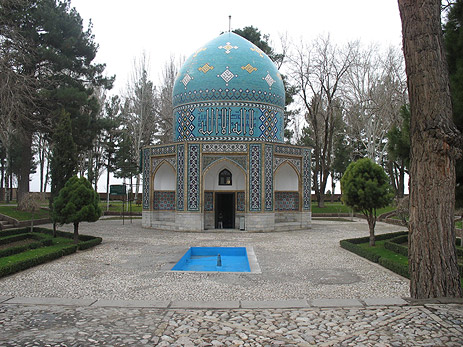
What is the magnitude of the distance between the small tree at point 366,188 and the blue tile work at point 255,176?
6.04 metres

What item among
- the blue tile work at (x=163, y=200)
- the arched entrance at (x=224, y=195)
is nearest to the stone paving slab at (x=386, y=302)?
the arched entrance at (x=224, y=195)

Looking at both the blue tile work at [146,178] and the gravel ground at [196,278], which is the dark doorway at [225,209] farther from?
the gravel ground at [196,278]

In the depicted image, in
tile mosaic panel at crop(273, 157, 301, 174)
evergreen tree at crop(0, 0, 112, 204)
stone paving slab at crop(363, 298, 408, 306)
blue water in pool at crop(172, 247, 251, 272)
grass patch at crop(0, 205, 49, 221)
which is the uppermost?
evergreen tree at crop(0, 0, 112, 204)

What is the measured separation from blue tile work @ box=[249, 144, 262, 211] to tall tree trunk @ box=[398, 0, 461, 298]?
13.1m

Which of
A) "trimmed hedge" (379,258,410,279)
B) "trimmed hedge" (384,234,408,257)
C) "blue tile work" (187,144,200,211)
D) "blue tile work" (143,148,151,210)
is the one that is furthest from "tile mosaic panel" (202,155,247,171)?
"trimmed hedge" (379,258,410,279)

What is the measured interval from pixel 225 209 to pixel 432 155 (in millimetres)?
15178

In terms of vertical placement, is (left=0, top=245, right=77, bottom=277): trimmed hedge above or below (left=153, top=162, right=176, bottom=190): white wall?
below

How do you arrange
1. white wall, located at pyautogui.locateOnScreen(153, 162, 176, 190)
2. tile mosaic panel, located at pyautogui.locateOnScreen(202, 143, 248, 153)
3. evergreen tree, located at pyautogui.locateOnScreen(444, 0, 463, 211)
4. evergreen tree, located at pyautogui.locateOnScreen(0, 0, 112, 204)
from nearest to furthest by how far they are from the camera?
evergreen tree, located at pyautogui.locateOnScreen(444, 0, 463, 211) < tile mosaic panel, located at pyautogui.locateOnScreen(202, 143, 248, 153) < white wall, located at pyautogui.locateOnScreen(153, 162, 176, 190) < evergreen tree, located at pyautogui.locateOnScreen(0, 0, 112, 204)

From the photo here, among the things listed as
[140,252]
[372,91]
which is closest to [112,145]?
[372,91]

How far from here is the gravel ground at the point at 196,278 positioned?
765 cm

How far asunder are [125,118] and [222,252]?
95.5ft

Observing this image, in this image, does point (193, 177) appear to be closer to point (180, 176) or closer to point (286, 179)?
point (180, 176)

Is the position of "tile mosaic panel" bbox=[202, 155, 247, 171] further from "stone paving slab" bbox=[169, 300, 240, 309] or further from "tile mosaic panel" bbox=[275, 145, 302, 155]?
"stone paving slab" bbox=[169, 300, 240, 309]

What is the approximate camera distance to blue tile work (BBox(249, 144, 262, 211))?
63.3ft
